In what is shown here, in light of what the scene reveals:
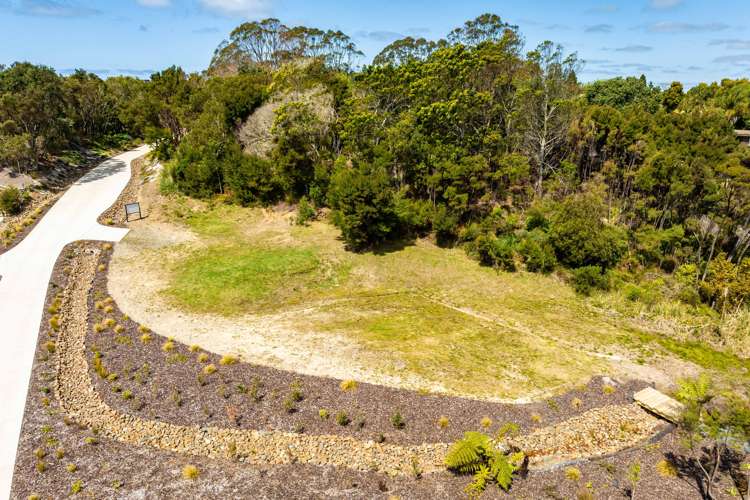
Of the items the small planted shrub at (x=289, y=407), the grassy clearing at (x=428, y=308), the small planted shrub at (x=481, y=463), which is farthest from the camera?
the grassy clearing at (x=428, y=308)

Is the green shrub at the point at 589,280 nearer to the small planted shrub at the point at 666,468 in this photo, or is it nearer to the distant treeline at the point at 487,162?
the distant treeline at the point at 487,162

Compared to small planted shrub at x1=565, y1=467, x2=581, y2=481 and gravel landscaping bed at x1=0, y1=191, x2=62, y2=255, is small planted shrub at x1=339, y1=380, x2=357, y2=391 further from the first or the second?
gravel landscaping bed at x1=0, y1=191, x2=62, y2=255

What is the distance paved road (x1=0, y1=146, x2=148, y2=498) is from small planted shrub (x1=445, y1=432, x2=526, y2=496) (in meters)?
12.0

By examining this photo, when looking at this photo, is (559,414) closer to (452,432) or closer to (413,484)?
(452,432)

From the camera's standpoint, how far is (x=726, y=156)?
2555cm

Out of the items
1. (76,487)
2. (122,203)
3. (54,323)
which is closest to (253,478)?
(76,487)

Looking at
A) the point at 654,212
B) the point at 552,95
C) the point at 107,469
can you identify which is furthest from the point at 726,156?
the point at 107,469

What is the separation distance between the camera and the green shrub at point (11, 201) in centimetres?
3069

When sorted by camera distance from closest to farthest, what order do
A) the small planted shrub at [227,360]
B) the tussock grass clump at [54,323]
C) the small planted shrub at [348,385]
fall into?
the small planted shrub at [348,385] → the small planted shrub at [227,360] → the tussock grass clump at [54,323]

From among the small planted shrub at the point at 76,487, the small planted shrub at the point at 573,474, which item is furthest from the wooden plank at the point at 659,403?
the small planted shrub at the point at 76,487

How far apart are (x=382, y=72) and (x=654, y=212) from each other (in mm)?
21647

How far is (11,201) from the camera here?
3103 cm

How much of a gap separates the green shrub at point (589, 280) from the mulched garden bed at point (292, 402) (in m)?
8.81

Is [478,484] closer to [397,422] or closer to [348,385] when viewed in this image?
[397,422]
